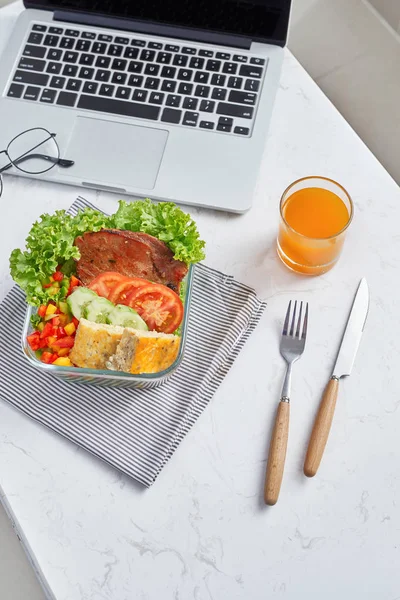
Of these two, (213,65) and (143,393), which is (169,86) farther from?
(143,393)

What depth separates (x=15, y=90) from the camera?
1.38m

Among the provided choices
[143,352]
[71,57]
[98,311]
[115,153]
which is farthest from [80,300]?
[71,57]

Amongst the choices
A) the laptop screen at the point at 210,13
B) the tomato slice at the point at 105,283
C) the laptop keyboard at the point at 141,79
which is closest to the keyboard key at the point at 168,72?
the laptop keyboard at the point at 141,79

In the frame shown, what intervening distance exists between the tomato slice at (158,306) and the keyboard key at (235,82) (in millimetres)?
501

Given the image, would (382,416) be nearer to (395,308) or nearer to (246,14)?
(395,308)

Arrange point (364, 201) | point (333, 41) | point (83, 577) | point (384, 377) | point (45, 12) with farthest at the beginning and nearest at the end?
point (333, 41) < point (45, 12) < point (364, 201) < point (384, 377) < point (83, 577)

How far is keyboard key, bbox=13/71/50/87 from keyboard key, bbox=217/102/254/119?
363 millimetres

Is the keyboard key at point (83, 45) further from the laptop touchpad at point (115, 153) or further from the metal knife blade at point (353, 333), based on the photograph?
the metal knife blade at point (353, 333)

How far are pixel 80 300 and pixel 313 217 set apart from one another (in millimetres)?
445

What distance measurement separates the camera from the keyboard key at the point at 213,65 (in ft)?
4.52

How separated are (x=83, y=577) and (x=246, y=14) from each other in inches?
42.8

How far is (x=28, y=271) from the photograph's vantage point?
1.12 meters

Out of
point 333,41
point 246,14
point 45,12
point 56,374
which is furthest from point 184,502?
point 333,41

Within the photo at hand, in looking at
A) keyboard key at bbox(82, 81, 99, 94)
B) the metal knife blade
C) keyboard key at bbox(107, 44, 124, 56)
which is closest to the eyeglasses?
keyboard key at bbox(82, 81, 99, 94)
